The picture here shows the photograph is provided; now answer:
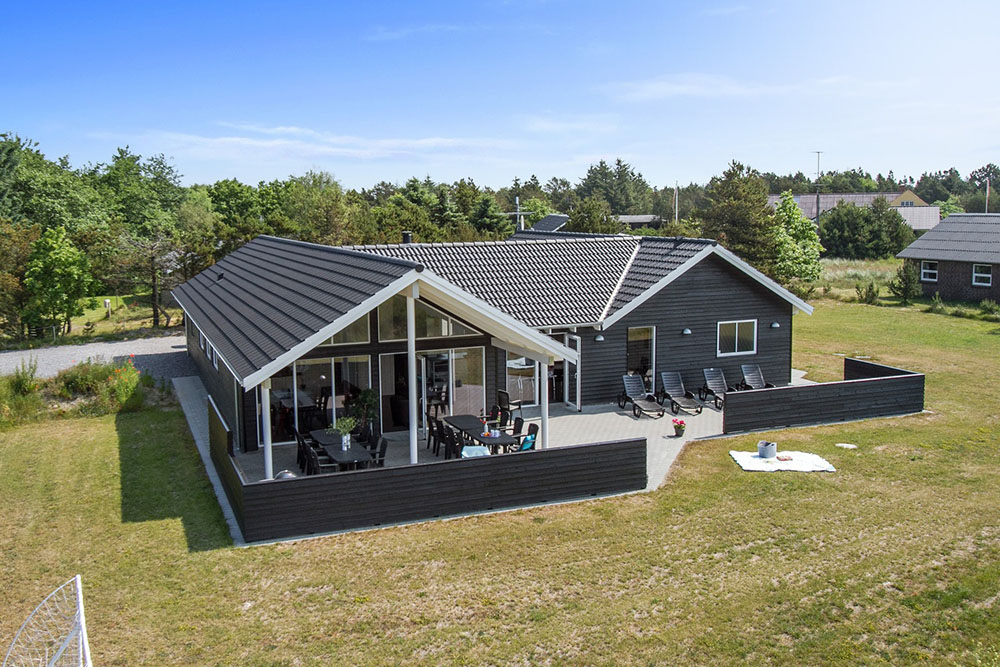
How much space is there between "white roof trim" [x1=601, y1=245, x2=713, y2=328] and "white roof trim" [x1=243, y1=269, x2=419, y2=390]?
7269 mm

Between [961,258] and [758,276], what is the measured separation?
22075 mm

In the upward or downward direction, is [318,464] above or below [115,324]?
below

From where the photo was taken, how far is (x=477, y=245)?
21.5m

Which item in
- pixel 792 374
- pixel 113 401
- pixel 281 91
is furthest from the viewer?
pixel 281 91

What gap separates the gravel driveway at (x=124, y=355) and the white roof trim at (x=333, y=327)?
11.8 m

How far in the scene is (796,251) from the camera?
136 ft

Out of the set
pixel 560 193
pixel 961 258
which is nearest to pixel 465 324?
pixel 961 258

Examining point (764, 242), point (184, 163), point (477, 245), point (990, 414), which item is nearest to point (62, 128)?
point (184, 163)

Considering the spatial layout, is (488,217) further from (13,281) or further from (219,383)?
(219,383)

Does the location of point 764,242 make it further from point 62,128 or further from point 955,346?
point 62,128

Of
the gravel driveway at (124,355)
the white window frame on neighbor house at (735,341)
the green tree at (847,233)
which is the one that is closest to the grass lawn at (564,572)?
the white window frame on neighbor house at (735,341)

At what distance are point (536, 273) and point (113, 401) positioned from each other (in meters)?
10.5

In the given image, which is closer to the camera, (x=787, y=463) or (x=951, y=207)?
(x=787, y=463)

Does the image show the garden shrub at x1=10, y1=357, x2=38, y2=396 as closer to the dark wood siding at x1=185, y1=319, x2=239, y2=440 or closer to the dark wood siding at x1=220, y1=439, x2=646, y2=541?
the dark wood siding at x1=185, y1=319, x2=239, y2=440
